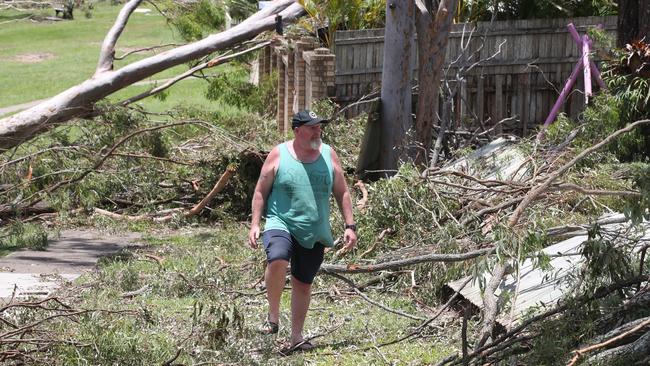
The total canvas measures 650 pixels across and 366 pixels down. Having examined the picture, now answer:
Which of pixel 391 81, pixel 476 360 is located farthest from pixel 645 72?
pixel 476 360

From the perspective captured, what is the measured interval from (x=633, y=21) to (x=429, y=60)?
2.31 m

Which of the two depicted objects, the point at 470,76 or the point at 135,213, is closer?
the point at 135,213

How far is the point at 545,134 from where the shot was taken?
1138cm

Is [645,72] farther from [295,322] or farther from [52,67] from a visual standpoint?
[52,67]

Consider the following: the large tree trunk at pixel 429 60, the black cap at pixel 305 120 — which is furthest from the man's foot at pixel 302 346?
the large tree trunk at pixel 429 60

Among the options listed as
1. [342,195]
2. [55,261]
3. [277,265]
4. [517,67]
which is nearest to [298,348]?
[277,265]

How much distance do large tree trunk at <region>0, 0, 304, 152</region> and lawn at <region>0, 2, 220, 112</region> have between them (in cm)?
526

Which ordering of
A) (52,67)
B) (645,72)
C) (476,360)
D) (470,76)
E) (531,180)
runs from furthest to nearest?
1. (52,67)
2. (470,76)
3. (645,72)
4. (531,180)
5. (476,360)

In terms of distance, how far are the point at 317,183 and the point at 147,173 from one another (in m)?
5.65

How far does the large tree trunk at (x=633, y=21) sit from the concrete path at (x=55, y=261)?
18.1ft

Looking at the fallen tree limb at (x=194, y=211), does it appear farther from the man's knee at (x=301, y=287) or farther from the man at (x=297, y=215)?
the man's knee at (x=301, y=287)

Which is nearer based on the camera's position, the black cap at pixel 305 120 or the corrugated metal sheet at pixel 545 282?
the corrugated metal sheet at pixel 545 282

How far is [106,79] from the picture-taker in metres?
13.5

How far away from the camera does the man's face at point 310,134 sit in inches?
300
